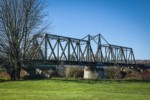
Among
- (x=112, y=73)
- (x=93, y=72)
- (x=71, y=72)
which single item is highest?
(x=93, y=72)

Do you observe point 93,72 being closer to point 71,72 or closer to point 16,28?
point 71,72

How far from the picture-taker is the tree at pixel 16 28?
39000mm

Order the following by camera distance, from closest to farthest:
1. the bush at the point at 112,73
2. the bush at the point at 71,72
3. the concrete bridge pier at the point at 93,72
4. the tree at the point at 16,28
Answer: the tree at the point at 16,28 → the bush at the point at 71,72 → the bush at the point at 112,73 → the concrete bridge pier at the point at 93,72

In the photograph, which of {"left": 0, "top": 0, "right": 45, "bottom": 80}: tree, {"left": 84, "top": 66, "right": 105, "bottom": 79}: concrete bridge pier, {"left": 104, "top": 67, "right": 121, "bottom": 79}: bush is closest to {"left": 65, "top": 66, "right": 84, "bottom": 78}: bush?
{"left": 84, "top": 66, "right": 105, "bottom": 79}: concrete bridge pier

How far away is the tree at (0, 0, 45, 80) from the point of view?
128ft

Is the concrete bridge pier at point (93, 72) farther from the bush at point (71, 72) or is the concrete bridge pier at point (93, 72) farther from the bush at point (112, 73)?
the bush at point (71, 72)

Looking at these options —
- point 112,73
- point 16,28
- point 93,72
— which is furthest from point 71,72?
point 16,28

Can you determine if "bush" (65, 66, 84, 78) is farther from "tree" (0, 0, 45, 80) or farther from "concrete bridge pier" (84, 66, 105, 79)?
"tree" (0, 0, 45, 80)

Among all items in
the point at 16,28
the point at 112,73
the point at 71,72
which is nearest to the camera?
the point at 16,28

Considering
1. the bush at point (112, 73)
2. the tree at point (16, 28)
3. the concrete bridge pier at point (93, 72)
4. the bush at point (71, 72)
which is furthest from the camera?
the concrete bridge pier at point (93, 72)

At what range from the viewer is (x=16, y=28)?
39969 mm

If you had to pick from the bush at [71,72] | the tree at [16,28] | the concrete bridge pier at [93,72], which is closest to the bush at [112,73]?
the concrete bridge pier at [93,72]

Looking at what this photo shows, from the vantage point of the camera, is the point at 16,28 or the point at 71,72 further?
the point at 71,72

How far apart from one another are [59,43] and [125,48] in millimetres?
55200
